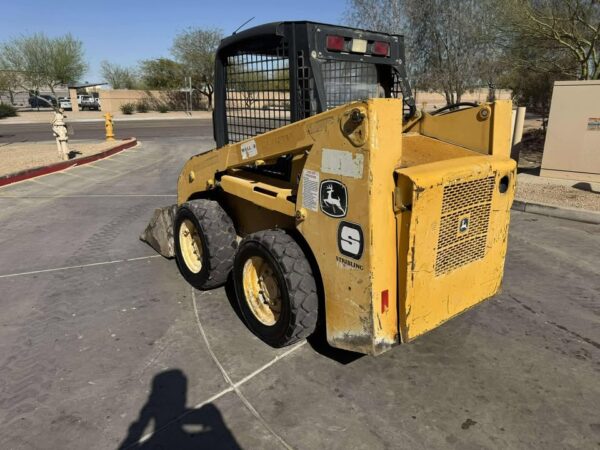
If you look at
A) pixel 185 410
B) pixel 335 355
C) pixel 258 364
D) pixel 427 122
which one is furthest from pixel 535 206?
pixel 185 410

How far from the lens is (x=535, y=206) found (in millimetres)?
7395

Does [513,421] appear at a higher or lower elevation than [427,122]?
lower

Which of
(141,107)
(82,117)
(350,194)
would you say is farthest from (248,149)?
(141,107)

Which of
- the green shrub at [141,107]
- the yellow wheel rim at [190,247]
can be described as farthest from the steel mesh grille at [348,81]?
the green shrub at [141,107]

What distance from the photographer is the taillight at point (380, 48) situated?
3.62 m

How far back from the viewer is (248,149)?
3.59 meters

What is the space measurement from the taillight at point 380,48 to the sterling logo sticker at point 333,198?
1.46 metres

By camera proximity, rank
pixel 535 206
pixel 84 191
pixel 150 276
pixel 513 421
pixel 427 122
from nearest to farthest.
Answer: pixel 513 421 < pixel 427 122 < pixel 150 276 < pixel 535 206 < pixel 84 191

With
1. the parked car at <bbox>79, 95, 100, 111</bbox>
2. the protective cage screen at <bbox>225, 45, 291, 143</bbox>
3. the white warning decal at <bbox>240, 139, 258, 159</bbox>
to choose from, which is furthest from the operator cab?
the parked car at <bbox>79, 95, 100, 111</bbox>

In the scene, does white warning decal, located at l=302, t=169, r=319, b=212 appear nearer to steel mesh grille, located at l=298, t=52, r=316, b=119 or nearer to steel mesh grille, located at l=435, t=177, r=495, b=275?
steel mesh grille, located at l=298, t=52, r=316, b=119

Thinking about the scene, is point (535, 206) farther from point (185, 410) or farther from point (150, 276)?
point (185, 410)

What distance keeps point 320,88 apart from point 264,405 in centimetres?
214

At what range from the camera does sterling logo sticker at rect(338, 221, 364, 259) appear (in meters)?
2.66

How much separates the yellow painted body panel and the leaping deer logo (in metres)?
0.03
